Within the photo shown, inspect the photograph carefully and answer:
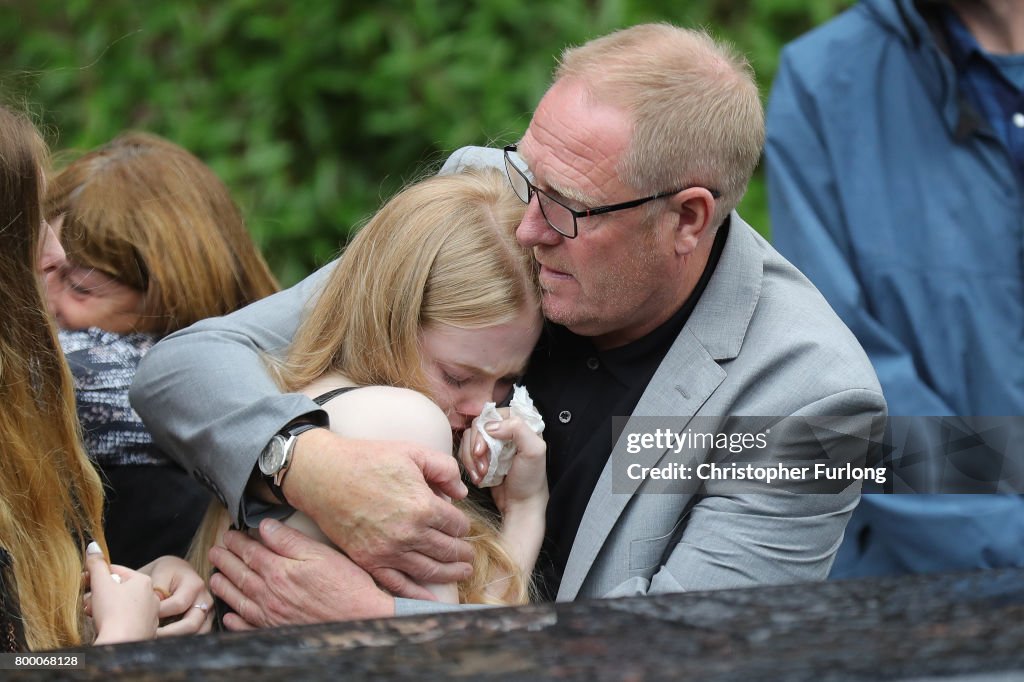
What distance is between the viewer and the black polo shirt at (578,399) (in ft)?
7.72

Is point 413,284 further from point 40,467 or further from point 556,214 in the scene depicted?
point 40,467

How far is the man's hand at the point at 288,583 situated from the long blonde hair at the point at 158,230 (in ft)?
2.28

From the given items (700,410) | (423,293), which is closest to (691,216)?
(700,410)

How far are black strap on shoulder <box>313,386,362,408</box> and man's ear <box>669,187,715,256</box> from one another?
696mm

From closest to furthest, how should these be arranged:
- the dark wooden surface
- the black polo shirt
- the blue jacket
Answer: the dark wooden surface < the black polo shirt < the blue jacket

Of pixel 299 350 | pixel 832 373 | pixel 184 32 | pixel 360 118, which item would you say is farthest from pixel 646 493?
pixel 184 32

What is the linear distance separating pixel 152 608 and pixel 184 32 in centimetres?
355

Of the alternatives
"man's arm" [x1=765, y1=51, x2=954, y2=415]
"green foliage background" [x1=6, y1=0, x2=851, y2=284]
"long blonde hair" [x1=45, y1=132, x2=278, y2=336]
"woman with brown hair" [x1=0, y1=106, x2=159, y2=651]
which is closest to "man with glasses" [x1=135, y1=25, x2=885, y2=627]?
"woman with brown hair" [x1=0, y1=106, x2=159, y2=651]

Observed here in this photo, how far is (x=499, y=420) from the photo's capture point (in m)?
2.20

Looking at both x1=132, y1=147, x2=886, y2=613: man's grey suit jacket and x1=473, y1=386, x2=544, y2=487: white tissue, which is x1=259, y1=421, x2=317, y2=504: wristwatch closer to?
x1=132, y1=147, x2=886, y2=613: man's grey suit jacket

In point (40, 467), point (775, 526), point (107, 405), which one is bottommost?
point (775, 526)

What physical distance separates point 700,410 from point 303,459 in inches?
29.2

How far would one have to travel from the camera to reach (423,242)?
2242 mm

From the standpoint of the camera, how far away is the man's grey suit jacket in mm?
2135
